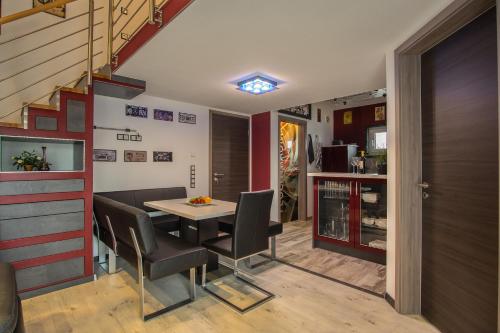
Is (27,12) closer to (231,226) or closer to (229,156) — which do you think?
(231,226)

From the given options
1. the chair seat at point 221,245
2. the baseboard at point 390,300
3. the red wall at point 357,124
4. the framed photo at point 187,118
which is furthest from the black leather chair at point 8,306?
the red wall at point 357,124

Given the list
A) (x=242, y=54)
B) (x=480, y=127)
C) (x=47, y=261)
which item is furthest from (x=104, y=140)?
(x=480, y=127)

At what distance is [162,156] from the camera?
3.88 m

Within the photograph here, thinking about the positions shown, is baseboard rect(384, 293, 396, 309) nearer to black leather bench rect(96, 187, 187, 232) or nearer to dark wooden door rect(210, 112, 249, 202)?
black leather bench rect(96, 187, 187, 232)

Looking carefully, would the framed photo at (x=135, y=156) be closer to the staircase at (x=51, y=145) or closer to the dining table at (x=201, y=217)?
the staircase at (x=51, y=145)

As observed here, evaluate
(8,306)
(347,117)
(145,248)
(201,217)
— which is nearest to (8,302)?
(8,306)

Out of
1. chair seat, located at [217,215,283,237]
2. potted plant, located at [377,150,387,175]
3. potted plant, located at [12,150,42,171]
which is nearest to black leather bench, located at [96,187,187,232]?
chair seat, located at [217,215,283,237]

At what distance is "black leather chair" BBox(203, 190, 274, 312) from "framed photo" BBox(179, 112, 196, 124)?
2.26 meters

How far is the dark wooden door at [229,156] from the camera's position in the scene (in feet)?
14.9

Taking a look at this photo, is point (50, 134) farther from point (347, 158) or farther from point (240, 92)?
point (347, 158)

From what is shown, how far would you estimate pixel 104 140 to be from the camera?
3.31 meters

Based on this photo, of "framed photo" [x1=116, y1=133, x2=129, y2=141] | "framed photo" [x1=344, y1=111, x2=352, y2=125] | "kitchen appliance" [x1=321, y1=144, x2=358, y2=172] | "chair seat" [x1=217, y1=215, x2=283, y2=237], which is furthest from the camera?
"framed photo" [x1=344, y1=111, x2=352, y2=125]

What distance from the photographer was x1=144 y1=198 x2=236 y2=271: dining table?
7.65 ft

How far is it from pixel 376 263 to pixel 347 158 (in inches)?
112
